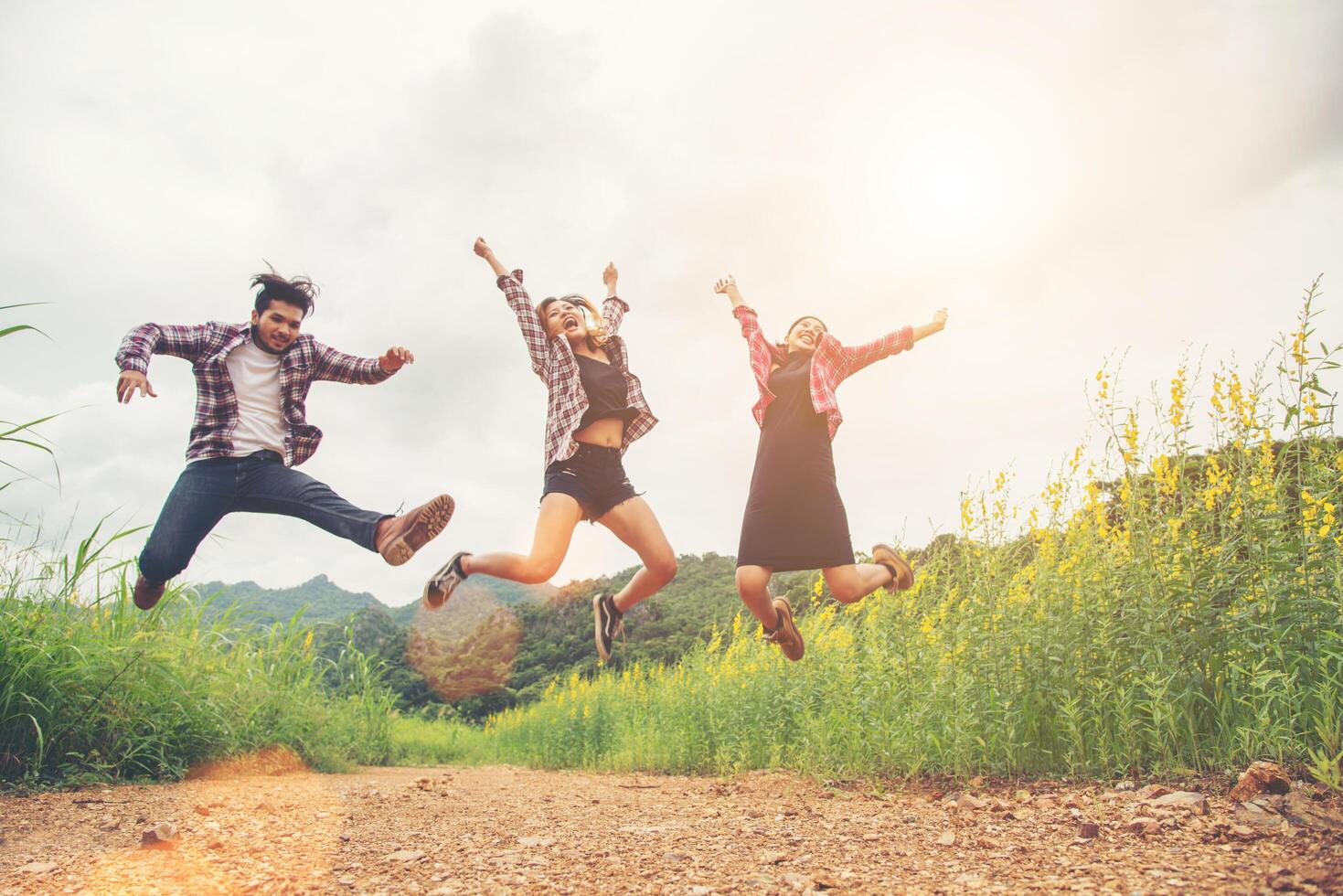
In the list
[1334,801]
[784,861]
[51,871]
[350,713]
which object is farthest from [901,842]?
[350,713]

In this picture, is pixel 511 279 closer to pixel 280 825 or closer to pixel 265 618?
pixel 280 825

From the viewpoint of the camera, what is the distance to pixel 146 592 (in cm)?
469

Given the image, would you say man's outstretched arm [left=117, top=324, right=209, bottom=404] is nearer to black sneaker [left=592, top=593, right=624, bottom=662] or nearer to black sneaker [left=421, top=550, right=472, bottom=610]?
black sneaker [left=421, top=550, right=472, bottom=610]

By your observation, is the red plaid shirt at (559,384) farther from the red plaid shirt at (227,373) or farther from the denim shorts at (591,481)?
the red plaid shirt at (227,373)

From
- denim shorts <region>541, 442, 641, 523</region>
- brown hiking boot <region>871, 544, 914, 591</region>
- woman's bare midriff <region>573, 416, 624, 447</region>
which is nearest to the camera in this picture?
denim shorts <region>541, 442, 641, 523</region>

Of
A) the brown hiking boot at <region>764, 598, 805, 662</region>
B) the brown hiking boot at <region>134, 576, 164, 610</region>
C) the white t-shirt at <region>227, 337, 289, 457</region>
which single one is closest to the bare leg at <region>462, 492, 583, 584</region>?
the white t-shirt at <region>227, 337, 289, 457</region>

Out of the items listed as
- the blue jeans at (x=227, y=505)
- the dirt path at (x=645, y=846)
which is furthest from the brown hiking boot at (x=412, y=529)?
the dirt path at (x=645, y=846)

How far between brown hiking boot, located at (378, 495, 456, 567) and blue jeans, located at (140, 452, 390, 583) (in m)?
0.16

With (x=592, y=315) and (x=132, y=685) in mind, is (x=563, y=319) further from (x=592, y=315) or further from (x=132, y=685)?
(x=132, y=685)

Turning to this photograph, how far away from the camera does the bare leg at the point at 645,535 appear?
15.9 feet

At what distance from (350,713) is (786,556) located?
6789 mm

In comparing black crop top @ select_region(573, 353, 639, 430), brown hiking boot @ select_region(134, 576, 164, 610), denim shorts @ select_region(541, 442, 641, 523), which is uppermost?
black crop top @ select_region(573, 353, 639, 430)

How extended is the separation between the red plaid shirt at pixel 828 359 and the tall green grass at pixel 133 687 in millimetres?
4671

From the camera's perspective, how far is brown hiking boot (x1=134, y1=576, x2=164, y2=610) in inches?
183
